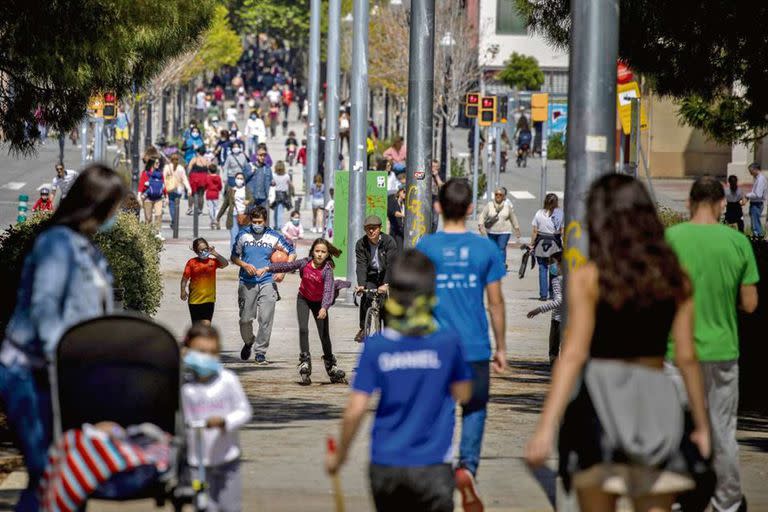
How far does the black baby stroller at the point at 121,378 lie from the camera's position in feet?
20.2

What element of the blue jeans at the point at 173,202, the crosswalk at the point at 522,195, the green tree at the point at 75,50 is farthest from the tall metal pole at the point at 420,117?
the crosswalk at the point at 522,195

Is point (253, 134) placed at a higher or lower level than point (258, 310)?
higher

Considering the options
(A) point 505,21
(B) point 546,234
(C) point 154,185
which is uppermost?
(A) point 505,21

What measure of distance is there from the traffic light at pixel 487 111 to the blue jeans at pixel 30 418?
30485 mm

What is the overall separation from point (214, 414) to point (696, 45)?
28.9ft

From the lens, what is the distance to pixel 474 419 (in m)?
8.33

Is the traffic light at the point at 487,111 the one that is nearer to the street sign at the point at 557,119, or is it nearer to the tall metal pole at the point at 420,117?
the tall metal pole at the point at 420,117

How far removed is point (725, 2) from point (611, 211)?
816cm

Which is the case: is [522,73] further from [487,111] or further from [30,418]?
[30,418]

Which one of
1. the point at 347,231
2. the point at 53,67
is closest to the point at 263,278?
the point at 53,67

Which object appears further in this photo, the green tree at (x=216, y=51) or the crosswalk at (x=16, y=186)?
the green tree at (x=216, y=51)

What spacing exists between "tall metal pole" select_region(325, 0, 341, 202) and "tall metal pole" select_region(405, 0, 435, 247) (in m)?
15.4

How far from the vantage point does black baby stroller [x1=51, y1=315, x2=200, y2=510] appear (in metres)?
6.15

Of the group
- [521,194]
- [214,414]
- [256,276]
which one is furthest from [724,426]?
[521,194]
